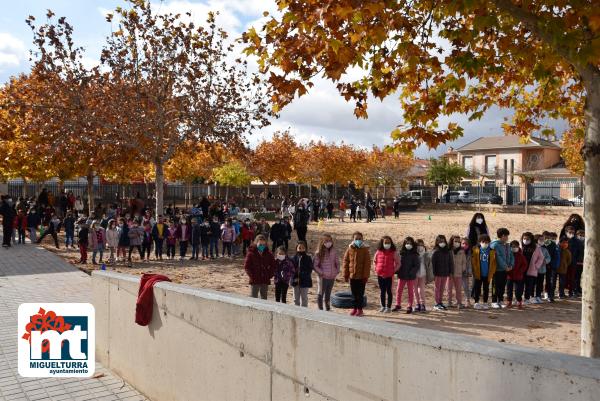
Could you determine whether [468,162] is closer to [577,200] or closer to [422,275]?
[577,200]

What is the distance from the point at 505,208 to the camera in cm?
4597

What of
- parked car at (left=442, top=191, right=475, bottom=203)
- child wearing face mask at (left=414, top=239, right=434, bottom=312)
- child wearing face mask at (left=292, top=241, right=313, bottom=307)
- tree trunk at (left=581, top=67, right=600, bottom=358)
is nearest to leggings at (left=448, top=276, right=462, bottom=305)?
child wearing face mask at (left=414, top=239, right=434, bottom=312)

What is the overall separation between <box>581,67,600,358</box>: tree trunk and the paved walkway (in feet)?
14.6

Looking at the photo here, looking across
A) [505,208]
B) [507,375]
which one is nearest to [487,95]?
[507,375]

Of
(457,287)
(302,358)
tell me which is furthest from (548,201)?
(302,358)

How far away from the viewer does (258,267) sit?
1050cm

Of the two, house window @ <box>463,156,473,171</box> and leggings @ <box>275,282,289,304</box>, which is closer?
leggings @ <box>275,282,289,304</box>

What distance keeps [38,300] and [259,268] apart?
4.17 meters

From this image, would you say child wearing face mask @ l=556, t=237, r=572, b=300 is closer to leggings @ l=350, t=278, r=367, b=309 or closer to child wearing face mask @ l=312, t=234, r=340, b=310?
leggings @ l=350, t=278, r=367, b=309

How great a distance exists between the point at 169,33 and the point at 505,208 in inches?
1336

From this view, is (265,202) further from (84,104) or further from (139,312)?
(139,312)

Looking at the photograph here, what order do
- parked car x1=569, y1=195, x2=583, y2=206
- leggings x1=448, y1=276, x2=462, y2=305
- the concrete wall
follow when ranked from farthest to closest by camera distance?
parked car x1=569, y1=195, x2=583, y2=206 → leggings x1=448, y1=276, x2=462, y2=305 → the concrete wall

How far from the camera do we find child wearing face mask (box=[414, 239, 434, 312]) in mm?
11117

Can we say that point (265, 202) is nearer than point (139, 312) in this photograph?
No
